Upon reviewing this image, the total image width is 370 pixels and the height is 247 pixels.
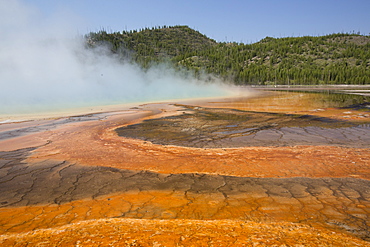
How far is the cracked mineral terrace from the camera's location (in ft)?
10.2

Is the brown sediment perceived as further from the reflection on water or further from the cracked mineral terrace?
the reflection on water

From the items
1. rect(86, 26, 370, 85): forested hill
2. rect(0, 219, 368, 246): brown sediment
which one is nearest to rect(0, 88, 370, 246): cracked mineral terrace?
rect(0, 219, 368, 246): brown sediment

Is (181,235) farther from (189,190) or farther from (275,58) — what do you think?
(275,58)

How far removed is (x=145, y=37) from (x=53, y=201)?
150395 millimetres

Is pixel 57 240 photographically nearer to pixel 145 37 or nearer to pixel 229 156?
pixel 229 156

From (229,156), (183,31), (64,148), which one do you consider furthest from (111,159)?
(183,31)

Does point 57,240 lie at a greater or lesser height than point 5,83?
lesser

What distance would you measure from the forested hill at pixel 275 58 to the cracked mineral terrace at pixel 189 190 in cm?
7643

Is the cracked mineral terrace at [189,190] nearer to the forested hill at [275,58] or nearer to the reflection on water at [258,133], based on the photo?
the reflection on water at [258,133]

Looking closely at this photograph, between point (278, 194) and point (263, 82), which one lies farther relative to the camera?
point (263, 82)

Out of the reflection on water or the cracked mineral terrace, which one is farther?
the reflection on water

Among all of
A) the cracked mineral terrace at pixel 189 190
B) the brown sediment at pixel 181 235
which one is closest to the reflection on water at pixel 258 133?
the cracked mineral terrace at pixel 189 190

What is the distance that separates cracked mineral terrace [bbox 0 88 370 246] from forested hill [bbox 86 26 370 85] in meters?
76.4

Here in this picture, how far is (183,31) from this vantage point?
563 ft
